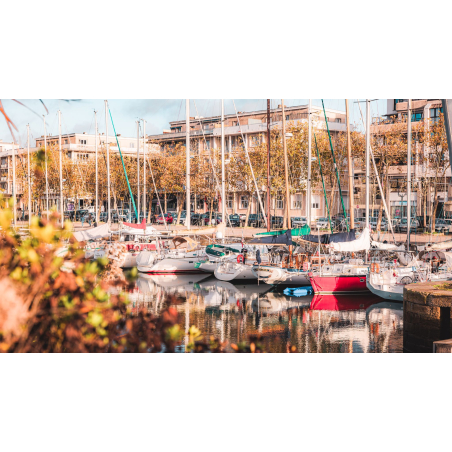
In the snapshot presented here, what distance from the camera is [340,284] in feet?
59.5

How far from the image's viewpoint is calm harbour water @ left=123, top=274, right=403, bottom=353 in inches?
477

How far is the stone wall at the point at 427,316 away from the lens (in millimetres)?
9078

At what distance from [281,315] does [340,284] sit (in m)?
3.61

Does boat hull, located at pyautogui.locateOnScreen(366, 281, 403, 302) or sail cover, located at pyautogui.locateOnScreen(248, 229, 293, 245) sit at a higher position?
sail cover, located at pyautogui.locateOnScreen(248, 229, 293, 245)

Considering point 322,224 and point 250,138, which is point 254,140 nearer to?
point 250,138

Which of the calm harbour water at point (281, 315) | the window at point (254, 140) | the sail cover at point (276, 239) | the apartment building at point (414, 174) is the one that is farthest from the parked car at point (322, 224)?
the calm harbour water at point (281, 315)

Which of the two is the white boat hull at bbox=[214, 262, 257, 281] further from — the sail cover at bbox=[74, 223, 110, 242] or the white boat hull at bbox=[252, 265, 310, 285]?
the sail cover at bbox=[74, 223, 110, 242]

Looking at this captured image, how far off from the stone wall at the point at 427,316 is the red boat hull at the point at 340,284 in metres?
8.37

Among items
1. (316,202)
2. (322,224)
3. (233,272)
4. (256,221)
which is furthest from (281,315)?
(316,202)

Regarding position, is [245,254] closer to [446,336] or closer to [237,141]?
[446,336]

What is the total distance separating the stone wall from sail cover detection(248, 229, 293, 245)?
34.5 feet

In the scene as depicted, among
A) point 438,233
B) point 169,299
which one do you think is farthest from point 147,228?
point 169,299

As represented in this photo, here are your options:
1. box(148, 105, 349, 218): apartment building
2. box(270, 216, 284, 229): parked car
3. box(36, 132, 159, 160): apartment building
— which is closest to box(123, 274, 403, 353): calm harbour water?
box(36, 132, 159, 160): apartment building
